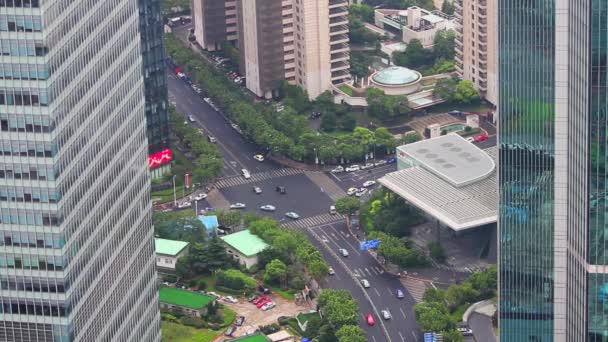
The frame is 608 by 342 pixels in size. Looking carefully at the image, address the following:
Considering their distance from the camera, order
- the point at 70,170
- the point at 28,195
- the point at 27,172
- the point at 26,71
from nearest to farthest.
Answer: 1. the point at 26,71
2. the point at 27,172
3. the point at 28,195
4. the point at 70,170

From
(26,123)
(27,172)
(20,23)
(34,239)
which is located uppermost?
(20,23)

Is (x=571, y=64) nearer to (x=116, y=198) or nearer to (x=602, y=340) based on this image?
(x=602, y=340)

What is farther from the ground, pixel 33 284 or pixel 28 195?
pixel 28 195

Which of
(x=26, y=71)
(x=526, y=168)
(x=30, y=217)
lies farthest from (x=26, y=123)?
(x=526, y=168)

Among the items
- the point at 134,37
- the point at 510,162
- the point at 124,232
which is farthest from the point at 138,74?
the point at 510,162

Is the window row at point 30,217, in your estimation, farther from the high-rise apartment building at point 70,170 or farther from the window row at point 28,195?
the window row at point 28,195

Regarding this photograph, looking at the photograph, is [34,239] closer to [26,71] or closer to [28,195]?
[28,195]

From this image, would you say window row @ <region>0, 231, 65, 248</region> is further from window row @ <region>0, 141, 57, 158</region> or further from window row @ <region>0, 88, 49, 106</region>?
window row @ <region>0, 88, 49, 106</region>
